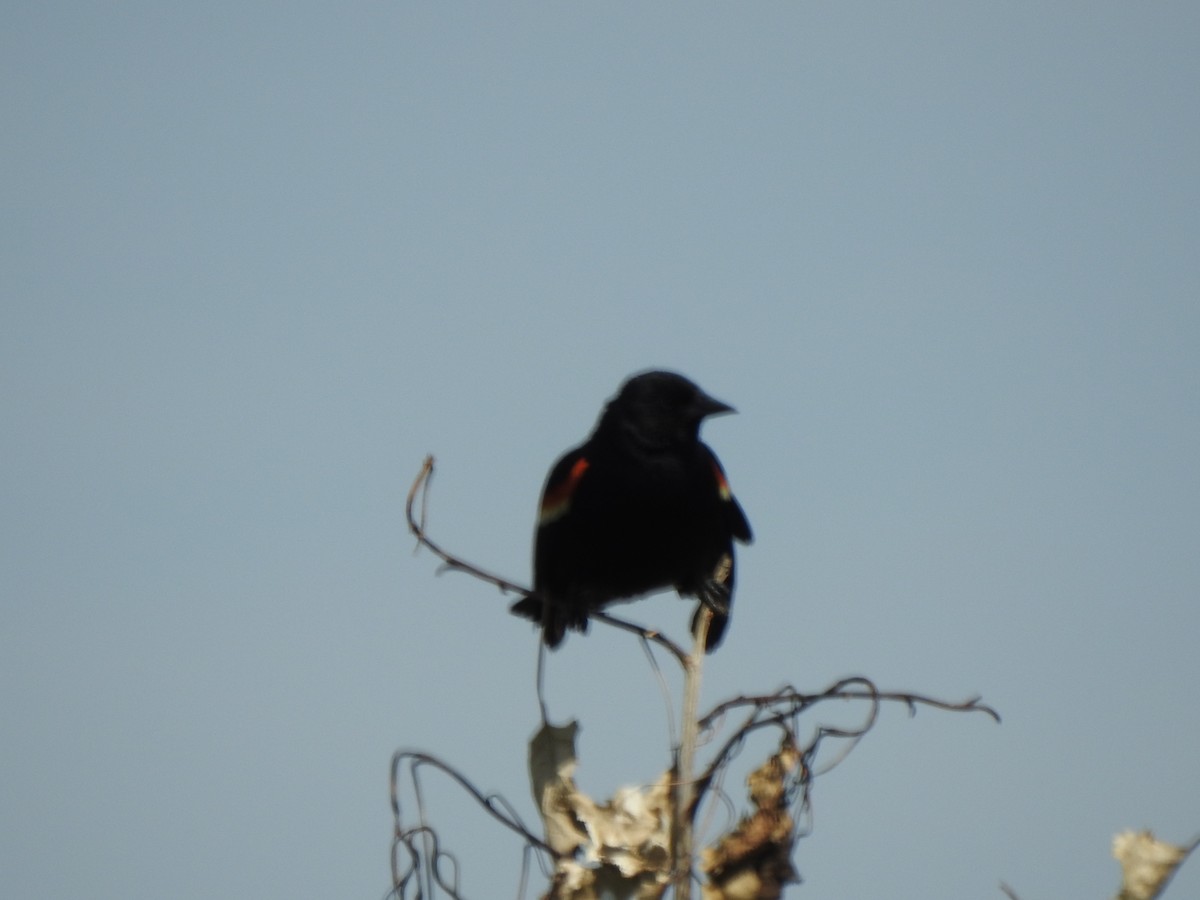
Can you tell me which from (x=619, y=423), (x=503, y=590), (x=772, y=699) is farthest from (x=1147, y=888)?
(x=619, y=423)

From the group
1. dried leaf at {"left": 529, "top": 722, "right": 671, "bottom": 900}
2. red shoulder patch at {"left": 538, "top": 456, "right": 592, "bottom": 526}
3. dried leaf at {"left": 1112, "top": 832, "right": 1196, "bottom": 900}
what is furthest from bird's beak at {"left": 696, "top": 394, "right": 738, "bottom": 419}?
dried leaf at {"left": 1112, "top": 832, "right": 1196, "bottom": 900}

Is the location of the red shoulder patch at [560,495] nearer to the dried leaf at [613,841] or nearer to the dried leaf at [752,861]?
the dried leaf at [613,841]

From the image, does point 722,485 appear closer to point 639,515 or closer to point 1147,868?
point 639,515

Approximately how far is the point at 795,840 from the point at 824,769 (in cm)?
49

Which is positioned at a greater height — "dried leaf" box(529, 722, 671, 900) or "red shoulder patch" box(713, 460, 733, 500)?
"red shoulder patch" box(713, 460, 733, 500)

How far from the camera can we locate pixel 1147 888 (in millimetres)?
2387

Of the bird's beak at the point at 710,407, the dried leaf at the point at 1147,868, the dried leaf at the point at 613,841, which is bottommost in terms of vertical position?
the dried leaf at the point at 1147,868

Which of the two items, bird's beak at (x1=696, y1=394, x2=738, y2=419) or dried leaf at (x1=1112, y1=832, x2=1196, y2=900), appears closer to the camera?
dried leaf at (x1=1112, y1=832, x2=1196, y2=900)

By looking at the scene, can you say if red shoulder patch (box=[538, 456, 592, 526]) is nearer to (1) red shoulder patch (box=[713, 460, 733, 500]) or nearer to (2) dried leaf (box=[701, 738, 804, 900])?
(1) red shoulder patch (box=[713, 460, 733, 500])

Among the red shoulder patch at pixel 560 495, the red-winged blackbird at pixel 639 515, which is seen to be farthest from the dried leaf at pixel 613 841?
the red shoulder patch at pixel 560 495

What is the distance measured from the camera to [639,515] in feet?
18.5

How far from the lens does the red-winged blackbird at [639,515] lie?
222 inches

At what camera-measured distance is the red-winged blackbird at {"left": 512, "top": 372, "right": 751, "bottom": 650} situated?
564 centimetres

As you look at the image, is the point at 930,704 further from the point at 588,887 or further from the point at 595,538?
the point at 595,538
